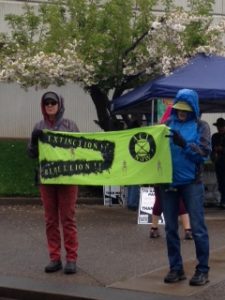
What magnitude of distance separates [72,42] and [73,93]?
20.9ft

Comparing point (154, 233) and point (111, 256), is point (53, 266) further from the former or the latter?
point (154, 233)

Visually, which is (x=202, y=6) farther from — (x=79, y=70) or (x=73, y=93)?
(x=73, y=93)

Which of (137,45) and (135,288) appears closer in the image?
(135,288)

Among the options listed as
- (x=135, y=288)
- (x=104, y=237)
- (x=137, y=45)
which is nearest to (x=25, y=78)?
(x=137, y=45)

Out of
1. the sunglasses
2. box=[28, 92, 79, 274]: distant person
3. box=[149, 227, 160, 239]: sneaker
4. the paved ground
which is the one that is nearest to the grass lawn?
the paved ground

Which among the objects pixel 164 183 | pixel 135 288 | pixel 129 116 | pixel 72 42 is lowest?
pixel 135 288

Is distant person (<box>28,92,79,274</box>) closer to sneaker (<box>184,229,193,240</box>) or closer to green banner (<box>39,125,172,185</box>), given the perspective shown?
green banner (<box>39,125,172,185</box>)

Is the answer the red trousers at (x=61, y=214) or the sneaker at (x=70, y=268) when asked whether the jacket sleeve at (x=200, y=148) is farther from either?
the sneaker at (x=70, y=268)

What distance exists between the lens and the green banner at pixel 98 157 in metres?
8.24

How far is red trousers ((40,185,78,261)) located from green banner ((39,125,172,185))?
12cm

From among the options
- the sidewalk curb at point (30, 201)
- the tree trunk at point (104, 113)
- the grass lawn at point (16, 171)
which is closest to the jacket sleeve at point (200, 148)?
the sidewalk curb at point (30, 201)

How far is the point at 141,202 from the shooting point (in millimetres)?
12305

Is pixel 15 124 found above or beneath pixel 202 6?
beneath

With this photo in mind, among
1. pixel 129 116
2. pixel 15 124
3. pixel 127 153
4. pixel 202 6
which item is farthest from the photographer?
pixel 15 124
